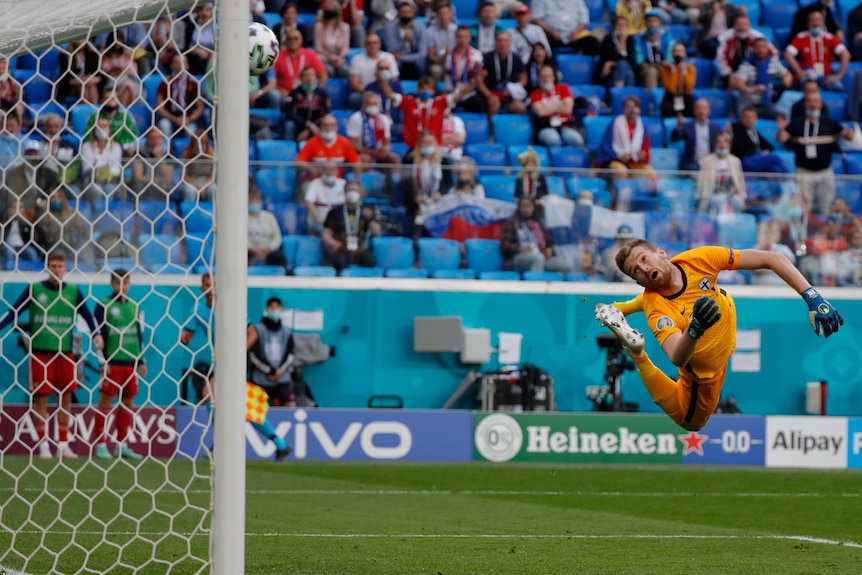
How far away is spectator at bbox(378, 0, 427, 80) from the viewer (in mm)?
17297

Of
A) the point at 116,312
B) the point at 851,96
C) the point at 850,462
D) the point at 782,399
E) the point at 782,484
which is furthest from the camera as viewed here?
the point at 851,96

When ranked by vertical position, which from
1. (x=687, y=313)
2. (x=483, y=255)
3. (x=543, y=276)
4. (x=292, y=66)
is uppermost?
(x=292, y=66)

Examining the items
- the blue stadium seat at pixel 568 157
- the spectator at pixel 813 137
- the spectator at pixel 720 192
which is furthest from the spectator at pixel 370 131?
the spectator at pixel 813 137

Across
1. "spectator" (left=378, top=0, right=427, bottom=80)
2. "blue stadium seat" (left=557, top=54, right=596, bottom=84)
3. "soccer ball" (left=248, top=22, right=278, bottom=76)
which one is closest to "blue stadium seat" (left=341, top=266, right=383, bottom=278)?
"spectator" (left=378, top=0, right=427, bottom=80)

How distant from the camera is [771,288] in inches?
613

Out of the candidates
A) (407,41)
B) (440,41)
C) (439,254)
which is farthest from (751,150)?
(407,41)

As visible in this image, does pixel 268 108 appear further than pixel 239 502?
Yes

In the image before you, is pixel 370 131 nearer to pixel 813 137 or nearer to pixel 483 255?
pixel 483 255

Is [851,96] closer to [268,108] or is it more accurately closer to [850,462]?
[850,462]

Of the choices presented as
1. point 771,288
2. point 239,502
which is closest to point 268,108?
point 771,288

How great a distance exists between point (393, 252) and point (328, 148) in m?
1.59

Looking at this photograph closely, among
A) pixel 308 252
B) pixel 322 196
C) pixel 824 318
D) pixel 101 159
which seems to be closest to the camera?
pixel 824 318

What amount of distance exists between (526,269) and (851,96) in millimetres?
6201

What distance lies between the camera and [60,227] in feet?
36.9
